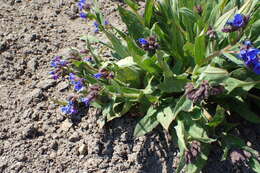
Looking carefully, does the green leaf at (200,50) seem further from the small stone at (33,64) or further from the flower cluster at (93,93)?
the small stone at (33,64)

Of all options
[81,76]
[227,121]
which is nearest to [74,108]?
[81,76]

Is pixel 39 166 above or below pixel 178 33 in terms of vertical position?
below

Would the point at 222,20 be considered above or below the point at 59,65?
above

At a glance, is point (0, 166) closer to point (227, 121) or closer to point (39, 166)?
point (39, 166)

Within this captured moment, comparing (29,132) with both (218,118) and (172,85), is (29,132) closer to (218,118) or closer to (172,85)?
(172,85)

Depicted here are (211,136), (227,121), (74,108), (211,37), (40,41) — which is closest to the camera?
(211,37)

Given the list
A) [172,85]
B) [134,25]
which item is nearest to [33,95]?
[134,25]

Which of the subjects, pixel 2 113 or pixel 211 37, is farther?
pixel 2 113

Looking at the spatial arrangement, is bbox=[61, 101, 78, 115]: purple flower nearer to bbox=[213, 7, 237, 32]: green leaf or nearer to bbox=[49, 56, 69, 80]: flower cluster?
bbox=[49, 56, 69, 80]: flower cluster
